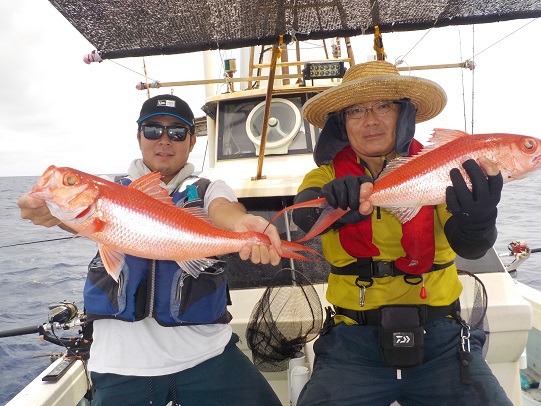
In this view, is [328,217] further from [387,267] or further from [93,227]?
[93,227]

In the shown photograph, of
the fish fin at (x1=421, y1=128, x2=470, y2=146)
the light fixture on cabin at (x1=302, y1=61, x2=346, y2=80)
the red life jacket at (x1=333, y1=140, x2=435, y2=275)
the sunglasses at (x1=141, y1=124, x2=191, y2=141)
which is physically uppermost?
the light fixture on cabin at (x1=302, y1=61, x2=346, y2=80)

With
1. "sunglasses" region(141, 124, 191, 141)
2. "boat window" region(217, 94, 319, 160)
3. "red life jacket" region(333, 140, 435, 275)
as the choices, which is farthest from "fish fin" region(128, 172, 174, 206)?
"boat window" region(217, 94, 319, 160)

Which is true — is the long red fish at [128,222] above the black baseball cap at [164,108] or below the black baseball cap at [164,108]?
below

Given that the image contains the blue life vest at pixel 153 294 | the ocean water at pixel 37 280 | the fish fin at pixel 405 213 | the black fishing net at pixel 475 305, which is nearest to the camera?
the fish fin at pixel 405 213

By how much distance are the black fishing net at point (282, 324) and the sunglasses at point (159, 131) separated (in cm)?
170

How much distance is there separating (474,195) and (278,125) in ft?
16.7

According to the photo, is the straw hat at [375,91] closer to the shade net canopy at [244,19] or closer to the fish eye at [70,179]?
the shade net canopy at [244,19]

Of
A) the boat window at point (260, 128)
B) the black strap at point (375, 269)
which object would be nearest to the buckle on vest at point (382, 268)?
the black strap at point (375, 269)

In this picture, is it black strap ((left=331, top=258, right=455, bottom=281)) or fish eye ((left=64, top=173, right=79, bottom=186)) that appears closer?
fish eye ((left=64, top=173, right=79, bottom=186))

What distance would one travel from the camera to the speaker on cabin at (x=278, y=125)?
A: 23.4ft

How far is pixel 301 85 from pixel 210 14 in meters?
3.80

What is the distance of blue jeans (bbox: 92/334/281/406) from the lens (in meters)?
2.95

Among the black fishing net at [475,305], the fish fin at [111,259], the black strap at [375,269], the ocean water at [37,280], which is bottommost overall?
the ocean water at [37,280]

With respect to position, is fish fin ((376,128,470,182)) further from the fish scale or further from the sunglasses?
the sunglasses
